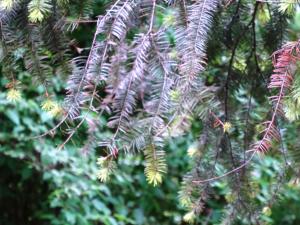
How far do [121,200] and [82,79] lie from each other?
166 centimetres

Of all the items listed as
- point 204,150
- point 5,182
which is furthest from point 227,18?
point 5,182

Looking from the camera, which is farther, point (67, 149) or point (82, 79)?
point (67, 149)

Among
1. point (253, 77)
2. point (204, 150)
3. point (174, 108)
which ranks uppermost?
point (174, 108)

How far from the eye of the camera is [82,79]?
0.84 m

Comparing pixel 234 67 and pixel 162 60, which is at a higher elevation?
pixel 162 60

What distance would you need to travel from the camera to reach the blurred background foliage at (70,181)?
2090mm

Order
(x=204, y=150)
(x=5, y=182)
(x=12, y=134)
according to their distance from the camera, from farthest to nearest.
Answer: (x=5, y=182) < (x=12, y=134) < (x=204, y=150)

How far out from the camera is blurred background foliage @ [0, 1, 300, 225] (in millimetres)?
2090

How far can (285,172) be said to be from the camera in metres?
1.12

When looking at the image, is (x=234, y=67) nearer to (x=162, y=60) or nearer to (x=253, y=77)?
(x=253, y=77)

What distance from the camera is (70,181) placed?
221 centimetres

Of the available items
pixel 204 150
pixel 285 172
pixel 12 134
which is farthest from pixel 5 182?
pixel 285 172

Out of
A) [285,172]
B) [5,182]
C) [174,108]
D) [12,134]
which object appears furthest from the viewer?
[5,182]

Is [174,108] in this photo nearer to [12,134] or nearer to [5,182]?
[12,134]
